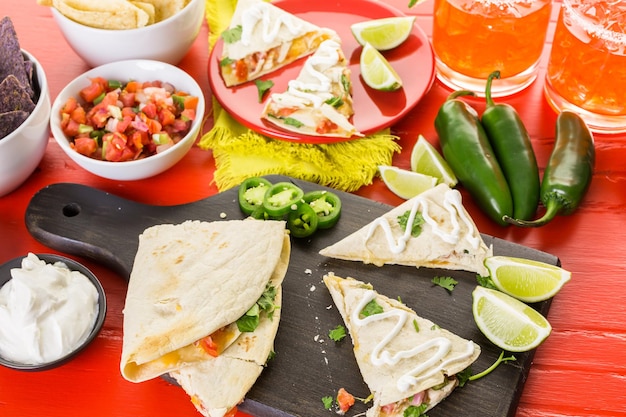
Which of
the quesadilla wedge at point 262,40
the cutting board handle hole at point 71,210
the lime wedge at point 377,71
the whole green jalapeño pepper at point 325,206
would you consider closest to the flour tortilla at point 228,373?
the whole green jalapeño pepper at point 325,206

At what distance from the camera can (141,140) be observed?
11.9 ft

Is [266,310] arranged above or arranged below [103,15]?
below

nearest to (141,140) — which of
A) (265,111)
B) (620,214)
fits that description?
(265,111)

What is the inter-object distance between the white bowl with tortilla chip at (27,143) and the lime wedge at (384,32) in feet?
6.02

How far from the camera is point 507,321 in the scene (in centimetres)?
287

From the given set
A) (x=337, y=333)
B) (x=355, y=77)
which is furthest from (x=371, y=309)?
(x=355, y=77)

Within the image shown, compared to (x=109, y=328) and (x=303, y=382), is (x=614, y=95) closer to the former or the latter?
(x=303, y=382)

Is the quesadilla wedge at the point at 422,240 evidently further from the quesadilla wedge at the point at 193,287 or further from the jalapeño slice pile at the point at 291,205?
the quesadilla wedge at the point at 193,287

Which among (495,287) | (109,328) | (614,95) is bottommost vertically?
(109,328)

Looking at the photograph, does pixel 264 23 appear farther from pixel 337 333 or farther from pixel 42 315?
pixel 42 315

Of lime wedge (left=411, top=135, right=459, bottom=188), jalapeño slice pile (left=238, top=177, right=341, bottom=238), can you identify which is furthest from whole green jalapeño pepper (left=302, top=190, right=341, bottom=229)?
lime wedge (left=411, top=135, right=459, bottom=188)

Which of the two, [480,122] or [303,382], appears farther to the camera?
[480,122]

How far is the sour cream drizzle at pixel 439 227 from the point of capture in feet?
10.4

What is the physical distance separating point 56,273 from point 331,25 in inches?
96.3
